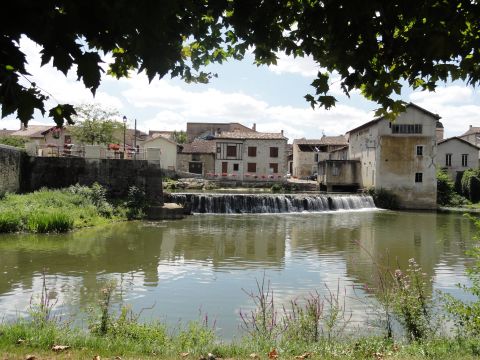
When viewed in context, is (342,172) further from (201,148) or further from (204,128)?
(204,128)

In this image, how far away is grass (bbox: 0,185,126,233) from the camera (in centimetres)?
1596

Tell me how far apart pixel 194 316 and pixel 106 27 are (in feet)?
18.0

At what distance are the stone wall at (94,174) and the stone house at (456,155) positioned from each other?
29.1 metres

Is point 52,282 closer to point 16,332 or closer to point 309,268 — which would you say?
point 16,332

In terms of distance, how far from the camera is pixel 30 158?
76.5 feet

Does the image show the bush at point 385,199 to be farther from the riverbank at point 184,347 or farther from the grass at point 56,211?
the riverbank at point 184,347

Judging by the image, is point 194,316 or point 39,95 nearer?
point 39,95

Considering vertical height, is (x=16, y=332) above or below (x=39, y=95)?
below

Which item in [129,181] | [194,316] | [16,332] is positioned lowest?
[194,316]

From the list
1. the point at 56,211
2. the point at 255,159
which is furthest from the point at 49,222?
the point at 255,159

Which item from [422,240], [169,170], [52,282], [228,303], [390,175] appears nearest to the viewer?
[228,303]

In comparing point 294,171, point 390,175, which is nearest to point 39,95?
point 390,175

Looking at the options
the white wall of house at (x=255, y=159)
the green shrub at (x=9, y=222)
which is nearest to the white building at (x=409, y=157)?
the white wall of house at (x=255, y=159)

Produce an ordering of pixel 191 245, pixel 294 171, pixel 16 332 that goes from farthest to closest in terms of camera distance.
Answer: pixel 294 171 < pixel 191 245 < pixel 16 332
